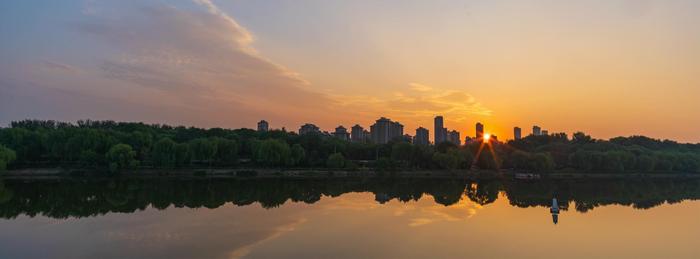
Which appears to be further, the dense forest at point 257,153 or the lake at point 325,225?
the dense forest at point 257,153

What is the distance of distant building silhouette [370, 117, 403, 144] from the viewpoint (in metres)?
98.6

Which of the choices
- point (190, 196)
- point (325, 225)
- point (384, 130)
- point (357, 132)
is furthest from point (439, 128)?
point (325, 225)

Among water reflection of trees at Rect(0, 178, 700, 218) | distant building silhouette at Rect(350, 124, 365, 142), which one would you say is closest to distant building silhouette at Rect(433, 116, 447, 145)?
distant building silhouette at Rect(350, 124, 365, 142)

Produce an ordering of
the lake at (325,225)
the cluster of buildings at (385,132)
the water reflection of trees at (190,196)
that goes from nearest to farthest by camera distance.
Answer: the lake at (325,225) → the water reflection of trees at (190,196) → the cluster of buildings at (385,132)

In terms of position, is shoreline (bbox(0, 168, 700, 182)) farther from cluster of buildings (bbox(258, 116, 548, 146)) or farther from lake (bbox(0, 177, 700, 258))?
cluster of buildings (bbox(258, 116, 548, 146))

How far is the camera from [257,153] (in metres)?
43.8

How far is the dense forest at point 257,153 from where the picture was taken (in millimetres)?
37938

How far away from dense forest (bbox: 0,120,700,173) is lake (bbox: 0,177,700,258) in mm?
10802

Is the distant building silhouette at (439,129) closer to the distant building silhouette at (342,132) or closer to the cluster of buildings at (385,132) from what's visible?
the cluster of buildings at (385,132)

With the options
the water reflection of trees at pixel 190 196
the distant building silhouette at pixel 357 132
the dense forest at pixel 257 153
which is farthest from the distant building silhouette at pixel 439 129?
the water reflection of trees at pixel 190 196

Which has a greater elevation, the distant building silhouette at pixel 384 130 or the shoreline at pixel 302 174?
the distant building silhouette at pixel 384 130

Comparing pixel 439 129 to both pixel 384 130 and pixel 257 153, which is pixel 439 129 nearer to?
pixel 384 130

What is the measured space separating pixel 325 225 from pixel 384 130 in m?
83.9

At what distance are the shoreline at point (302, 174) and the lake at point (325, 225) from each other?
25.5 ft
